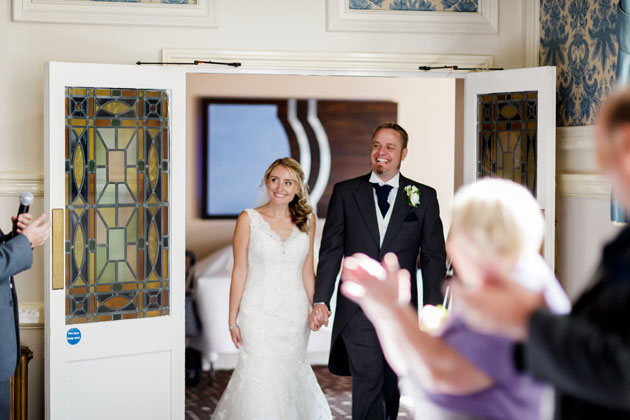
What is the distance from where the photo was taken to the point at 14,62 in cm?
444

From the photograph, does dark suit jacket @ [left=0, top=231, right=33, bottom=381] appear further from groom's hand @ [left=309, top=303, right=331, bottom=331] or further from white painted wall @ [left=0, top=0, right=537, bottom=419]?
groom's hand @ [left=309, top=303, right=331, bottom=331]

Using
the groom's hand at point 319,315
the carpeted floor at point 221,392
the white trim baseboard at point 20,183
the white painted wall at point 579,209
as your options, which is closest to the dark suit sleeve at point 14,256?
the white trim baseboard at point 20,183

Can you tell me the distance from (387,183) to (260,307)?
39.3 inches

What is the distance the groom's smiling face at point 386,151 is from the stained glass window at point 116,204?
120cm

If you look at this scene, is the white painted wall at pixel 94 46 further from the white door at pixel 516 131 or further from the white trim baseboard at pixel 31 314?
the white door at pixel 516 131

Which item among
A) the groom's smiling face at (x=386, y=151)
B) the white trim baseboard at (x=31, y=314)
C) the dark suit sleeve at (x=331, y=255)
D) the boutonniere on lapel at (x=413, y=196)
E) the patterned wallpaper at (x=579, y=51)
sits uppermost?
the patterned wallpaper at (x=579, y=51)

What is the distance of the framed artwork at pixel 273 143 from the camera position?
7.57 metres

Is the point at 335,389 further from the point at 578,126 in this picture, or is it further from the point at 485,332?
the point at 485,332

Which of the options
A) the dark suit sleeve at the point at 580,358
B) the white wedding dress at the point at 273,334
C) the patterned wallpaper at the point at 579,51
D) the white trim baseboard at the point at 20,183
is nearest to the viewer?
the dark suit sleeve at the point at 580,358

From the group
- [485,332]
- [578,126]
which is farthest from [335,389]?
[485,332]

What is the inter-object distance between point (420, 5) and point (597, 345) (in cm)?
377

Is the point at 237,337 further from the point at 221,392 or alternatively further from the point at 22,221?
the point at 221,392

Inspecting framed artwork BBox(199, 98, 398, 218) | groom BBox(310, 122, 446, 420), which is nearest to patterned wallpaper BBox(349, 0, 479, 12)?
groom BBox(310, 122, 446, 420)

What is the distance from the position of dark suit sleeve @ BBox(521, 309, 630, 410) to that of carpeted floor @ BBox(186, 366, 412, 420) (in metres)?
3.92
